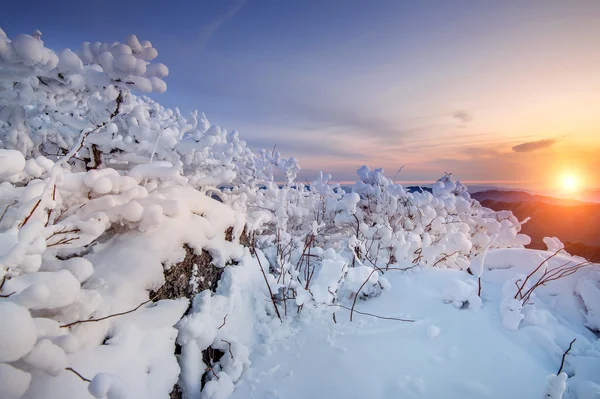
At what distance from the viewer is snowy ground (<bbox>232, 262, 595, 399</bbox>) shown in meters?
1.70

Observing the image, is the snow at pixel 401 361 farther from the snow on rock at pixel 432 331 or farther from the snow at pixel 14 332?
the snow at pixel 14 332

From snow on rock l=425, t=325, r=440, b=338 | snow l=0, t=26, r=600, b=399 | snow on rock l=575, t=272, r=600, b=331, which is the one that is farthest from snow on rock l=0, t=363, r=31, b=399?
snow on rock l=575, t=272, r=600, b=331

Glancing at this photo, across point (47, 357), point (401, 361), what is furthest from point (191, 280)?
point (401, 361)

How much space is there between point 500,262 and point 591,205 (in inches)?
705

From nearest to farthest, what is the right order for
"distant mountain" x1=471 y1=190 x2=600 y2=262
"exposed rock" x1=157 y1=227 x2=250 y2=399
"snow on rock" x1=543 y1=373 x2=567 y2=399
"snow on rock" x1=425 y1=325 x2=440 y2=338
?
"snow on rock" x1=543 y1=373 x2=567 y2=399, "exposed rock" x1=157 y1=227 x2=250 y2=399, "snow on rock" x1=425 y1=325 x2=440 y2=338, "distant mountain" x1=471 y1=190 x2=600 y2=262

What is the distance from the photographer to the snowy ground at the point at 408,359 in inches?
66.9

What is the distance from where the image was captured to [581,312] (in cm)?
241

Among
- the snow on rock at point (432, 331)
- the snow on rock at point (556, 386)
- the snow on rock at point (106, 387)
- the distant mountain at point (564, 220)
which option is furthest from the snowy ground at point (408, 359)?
the distant mountain at point (564, 220)

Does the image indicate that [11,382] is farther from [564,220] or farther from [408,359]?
[564,220]

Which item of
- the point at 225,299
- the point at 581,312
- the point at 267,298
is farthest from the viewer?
the point at 267,298

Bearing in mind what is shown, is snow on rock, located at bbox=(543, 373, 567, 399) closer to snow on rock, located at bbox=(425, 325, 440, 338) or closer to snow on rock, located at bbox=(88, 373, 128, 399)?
snow on rock, located at bbox=(425, 325, 440, 338)

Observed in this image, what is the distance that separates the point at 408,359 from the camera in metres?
1.90

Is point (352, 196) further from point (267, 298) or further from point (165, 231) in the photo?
point (165, 231)

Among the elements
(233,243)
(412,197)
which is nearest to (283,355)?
(233,243)
